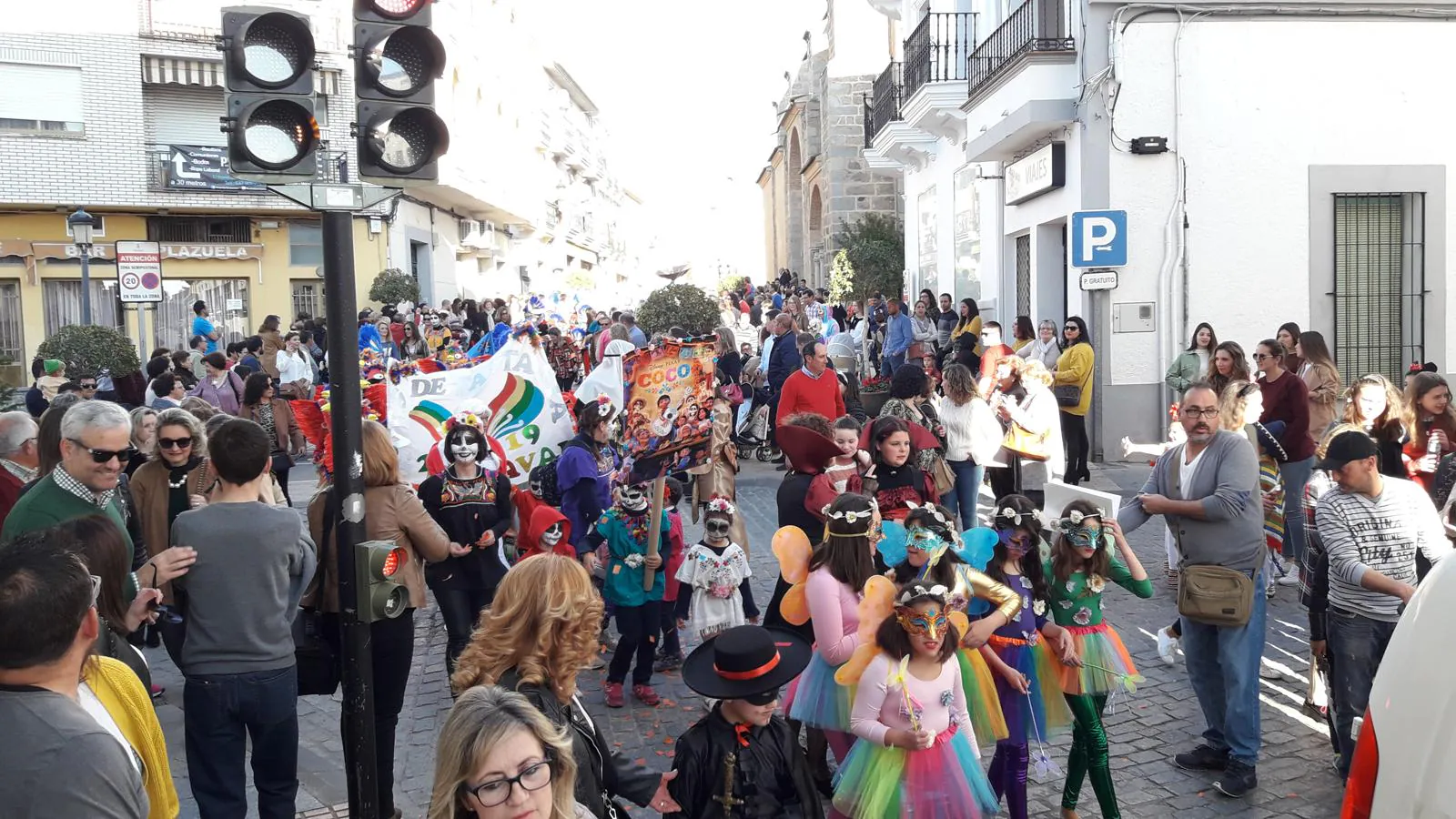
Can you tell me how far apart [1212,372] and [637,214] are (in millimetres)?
100774

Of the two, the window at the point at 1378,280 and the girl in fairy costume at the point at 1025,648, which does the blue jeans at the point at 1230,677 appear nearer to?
the girl in fairy costume at the point at 1025,648

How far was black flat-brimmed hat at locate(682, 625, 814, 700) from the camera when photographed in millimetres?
3936

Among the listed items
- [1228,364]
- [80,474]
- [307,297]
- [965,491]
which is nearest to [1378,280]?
[1228,364]

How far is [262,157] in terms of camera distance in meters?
4.28

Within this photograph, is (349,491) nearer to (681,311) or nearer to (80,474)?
(80,474)

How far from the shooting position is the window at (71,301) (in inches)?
1160

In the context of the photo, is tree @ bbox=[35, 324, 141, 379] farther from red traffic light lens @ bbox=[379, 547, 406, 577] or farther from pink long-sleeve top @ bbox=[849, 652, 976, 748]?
pink long-sleeve top @ bbox=[849, 652, 976, 748]

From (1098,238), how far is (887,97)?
10.8 meters

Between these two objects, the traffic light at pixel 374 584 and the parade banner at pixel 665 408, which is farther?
the parade banner at pixel 665 408

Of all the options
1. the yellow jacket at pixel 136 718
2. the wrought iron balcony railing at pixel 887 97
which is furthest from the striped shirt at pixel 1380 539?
the wrought iron balcony railing at pixel 887 97

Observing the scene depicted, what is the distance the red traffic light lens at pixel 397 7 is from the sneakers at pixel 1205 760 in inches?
192

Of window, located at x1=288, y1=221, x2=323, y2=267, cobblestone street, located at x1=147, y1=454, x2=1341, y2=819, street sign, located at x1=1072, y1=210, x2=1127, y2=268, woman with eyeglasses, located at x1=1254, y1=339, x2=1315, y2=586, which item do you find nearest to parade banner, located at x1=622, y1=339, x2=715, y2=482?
cobblestone street, located at x1=147, y1=454, x2=1341, y2=819

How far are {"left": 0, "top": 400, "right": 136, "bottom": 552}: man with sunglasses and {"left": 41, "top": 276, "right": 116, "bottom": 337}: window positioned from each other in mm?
27706

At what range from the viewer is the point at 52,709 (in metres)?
2.79
